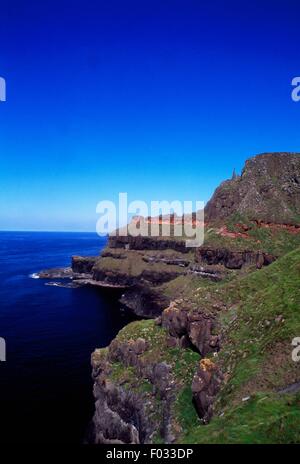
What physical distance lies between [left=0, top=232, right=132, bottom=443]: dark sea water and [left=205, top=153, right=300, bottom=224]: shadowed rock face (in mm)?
53302

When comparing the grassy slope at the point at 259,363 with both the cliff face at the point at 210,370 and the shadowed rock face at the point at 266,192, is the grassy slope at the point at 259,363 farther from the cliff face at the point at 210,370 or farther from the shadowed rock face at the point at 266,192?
the shadowed rock face at the point at 266,192

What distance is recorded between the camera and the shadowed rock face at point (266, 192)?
136 m

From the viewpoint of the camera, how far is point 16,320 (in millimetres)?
118188

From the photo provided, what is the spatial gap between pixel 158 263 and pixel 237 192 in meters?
46.4

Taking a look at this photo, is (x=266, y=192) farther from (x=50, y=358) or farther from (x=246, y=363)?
(x=246, y=363)

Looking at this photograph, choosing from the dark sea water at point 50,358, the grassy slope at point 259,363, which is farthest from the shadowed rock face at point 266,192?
the grassy slope at point 259,363

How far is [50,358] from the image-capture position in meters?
87.1

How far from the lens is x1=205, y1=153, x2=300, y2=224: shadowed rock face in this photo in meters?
136

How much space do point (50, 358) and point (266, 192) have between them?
90470 mm

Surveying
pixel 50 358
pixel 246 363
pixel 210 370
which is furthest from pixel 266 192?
pixel 246 363

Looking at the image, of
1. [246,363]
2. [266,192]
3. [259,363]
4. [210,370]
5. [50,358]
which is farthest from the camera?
[266,192]

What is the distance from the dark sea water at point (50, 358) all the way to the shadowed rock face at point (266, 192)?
53.3m

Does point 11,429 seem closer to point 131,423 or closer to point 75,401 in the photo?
point 75,401
